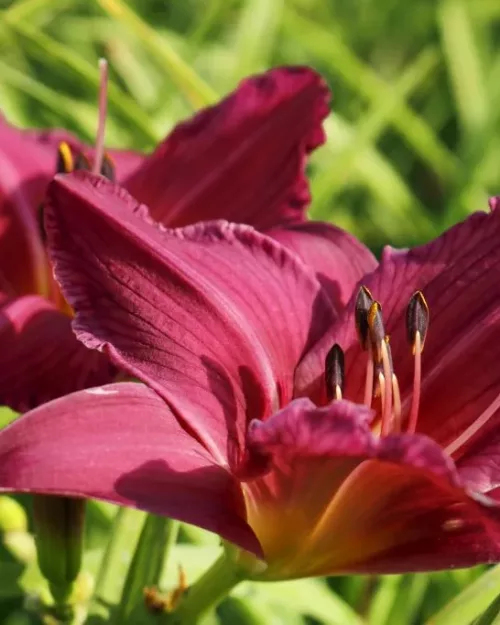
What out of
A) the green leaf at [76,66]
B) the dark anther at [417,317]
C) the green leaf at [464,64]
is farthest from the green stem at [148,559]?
the green leaf at [464,64]

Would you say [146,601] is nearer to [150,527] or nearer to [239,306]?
[150,527]

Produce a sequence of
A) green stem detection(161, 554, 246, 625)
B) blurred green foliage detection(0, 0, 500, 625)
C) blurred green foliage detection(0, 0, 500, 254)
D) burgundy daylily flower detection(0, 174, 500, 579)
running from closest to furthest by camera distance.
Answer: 1. burgundy daylily flower detection(0, 174, 500, 579)
2. green stem detection(161, 554, 246, 625)
3. blurred green foliage detection(0, 0, 500, 625)
4. blurred green foliage detection(0, 0, 500, 254)

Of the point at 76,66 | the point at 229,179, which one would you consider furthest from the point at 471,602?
the point at 76,66

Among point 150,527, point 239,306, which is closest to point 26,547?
point 150,527

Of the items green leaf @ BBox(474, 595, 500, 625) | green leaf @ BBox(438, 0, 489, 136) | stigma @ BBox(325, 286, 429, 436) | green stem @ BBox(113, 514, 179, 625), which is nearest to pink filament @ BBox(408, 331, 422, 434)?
stigma @ BBox(325, 286, 429, 436)

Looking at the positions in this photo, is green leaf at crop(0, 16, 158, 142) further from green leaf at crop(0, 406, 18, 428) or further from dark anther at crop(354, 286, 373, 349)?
dark anther at crop(354, 286, 373, 349)
